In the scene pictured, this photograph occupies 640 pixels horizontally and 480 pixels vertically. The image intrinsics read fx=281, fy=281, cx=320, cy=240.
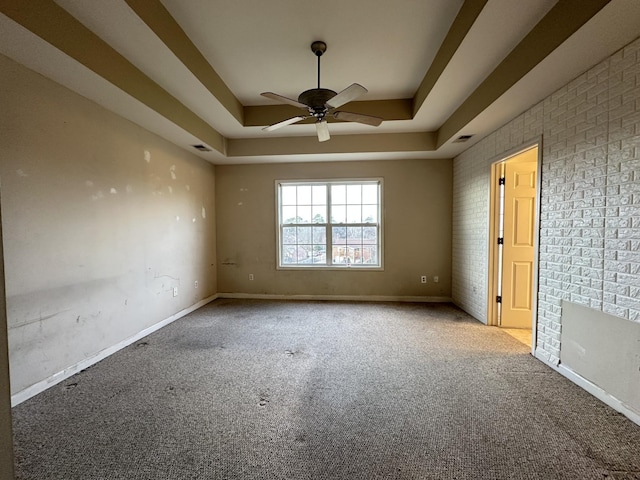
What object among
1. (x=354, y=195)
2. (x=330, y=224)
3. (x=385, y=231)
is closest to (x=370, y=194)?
(x=354, y=195)

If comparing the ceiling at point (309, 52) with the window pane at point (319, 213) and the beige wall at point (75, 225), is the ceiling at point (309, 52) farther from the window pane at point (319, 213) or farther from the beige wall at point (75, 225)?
the window pane at point (319, 213)

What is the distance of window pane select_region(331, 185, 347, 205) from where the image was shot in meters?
4.90

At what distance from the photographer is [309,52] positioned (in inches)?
105

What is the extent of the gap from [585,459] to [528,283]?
2352mm

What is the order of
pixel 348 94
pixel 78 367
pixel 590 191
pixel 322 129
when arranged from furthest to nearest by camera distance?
1. pixel 322 129
2. pixel 78 367
3. pixel 348 94
4. pixel 590 191

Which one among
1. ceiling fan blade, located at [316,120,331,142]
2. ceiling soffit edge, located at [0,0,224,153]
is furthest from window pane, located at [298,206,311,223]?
ceiling soffit edge, located at [0,0,224,153]

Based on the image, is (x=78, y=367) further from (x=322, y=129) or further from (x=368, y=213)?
(x=368, y=213)

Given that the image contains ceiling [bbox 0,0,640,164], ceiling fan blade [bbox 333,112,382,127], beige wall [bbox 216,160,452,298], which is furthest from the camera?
beige wall [bbox 216,160,452,298]

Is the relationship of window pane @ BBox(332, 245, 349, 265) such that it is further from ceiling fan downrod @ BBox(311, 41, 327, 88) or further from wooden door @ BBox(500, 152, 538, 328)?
ceiling fan downrod @ BBox(311, 41, 327, 88)

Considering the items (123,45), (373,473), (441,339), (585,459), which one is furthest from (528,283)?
(123,45)

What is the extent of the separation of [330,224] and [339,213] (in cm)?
25

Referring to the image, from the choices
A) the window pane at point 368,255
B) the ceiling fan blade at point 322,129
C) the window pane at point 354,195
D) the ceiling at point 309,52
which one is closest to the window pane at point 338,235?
the window pane at point 368,255

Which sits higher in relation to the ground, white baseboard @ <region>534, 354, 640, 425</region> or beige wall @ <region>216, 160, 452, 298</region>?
beige wall @ <region>216, 160, 452, 298</region>

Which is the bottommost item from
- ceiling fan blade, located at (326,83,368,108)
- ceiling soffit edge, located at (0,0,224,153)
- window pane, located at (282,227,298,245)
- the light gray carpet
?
the light gray carpet
